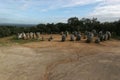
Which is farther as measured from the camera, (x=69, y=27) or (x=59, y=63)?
(x=69, y=27)

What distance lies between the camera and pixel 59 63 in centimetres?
1491

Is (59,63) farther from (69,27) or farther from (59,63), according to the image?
(69,27)

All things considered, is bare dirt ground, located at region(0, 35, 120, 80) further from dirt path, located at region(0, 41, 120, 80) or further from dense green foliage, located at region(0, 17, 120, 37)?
dense green foliage, located at region(0, 17, 120, 37)

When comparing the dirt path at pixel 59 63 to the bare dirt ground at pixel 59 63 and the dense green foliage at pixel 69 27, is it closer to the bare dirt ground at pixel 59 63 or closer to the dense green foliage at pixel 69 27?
the bare dirt ground at pixel 59 63

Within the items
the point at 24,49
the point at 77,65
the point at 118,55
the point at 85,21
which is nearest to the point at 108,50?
the point at 118,55

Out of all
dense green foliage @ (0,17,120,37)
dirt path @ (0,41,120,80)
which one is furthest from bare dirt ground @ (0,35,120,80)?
dense green foliage @ (0,17,120,37)

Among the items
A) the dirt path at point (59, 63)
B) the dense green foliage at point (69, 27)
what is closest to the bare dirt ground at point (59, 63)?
the dirt path at point (59, 63)

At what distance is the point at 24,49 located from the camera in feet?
64.8

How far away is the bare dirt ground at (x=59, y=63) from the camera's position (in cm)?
1212

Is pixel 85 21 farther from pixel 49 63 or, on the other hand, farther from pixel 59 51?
pixel 49 63

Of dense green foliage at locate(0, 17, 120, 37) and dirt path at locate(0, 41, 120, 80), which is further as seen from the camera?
dense green foliage at locate(0, 17, 120, 37)

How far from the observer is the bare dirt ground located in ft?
39.8

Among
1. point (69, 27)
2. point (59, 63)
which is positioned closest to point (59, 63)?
point (59, 63)

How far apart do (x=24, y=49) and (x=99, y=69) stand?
8.70 meters
